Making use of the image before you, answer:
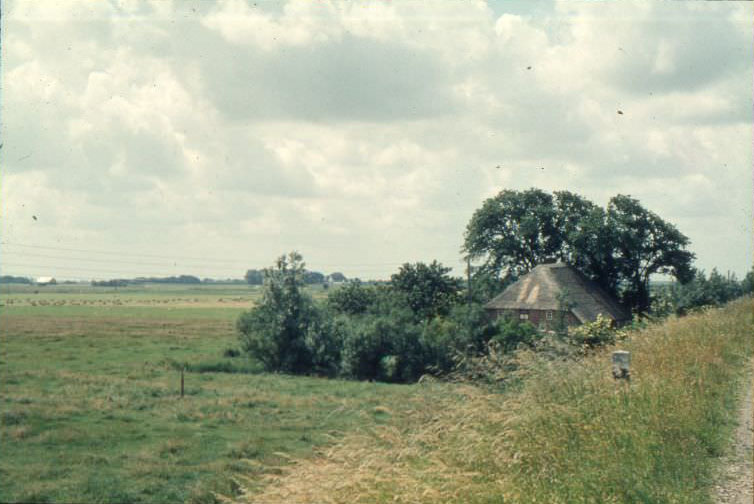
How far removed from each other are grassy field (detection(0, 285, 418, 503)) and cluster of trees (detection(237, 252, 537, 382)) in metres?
2.93

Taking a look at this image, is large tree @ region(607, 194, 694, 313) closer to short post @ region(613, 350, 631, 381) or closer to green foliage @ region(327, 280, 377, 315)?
green foliage @ region(327, 280, 377, 315)

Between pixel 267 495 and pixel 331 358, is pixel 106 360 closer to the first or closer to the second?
pixel 331 358

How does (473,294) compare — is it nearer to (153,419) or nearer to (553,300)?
(553,300)

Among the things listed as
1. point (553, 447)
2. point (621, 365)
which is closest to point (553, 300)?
point (621, 365)

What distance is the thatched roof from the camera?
49594 mm

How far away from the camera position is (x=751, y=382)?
1169 cm

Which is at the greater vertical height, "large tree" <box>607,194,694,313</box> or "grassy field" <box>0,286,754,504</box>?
"large tree" <box>607,194,694,313</box>

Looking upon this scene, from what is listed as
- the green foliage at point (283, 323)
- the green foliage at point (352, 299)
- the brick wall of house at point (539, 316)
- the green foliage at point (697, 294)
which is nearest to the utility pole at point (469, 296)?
the brick wall of house at point (539, 316)

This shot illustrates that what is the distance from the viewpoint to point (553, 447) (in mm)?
7609

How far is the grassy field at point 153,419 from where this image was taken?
50.5 feet

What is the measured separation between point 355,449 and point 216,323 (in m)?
73.6

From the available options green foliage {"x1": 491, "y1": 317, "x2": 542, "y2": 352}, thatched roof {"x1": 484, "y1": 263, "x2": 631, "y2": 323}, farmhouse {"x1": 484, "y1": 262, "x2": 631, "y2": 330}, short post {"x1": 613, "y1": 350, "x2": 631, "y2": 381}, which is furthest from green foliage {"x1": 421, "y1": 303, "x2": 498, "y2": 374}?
short post {"x1": 613, "y1": 350, "x2": 631, "y2": 381}

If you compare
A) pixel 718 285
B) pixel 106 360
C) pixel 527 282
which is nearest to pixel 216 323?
pixel 106 360

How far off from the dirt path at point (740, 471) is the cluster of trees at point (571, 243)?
174ft
